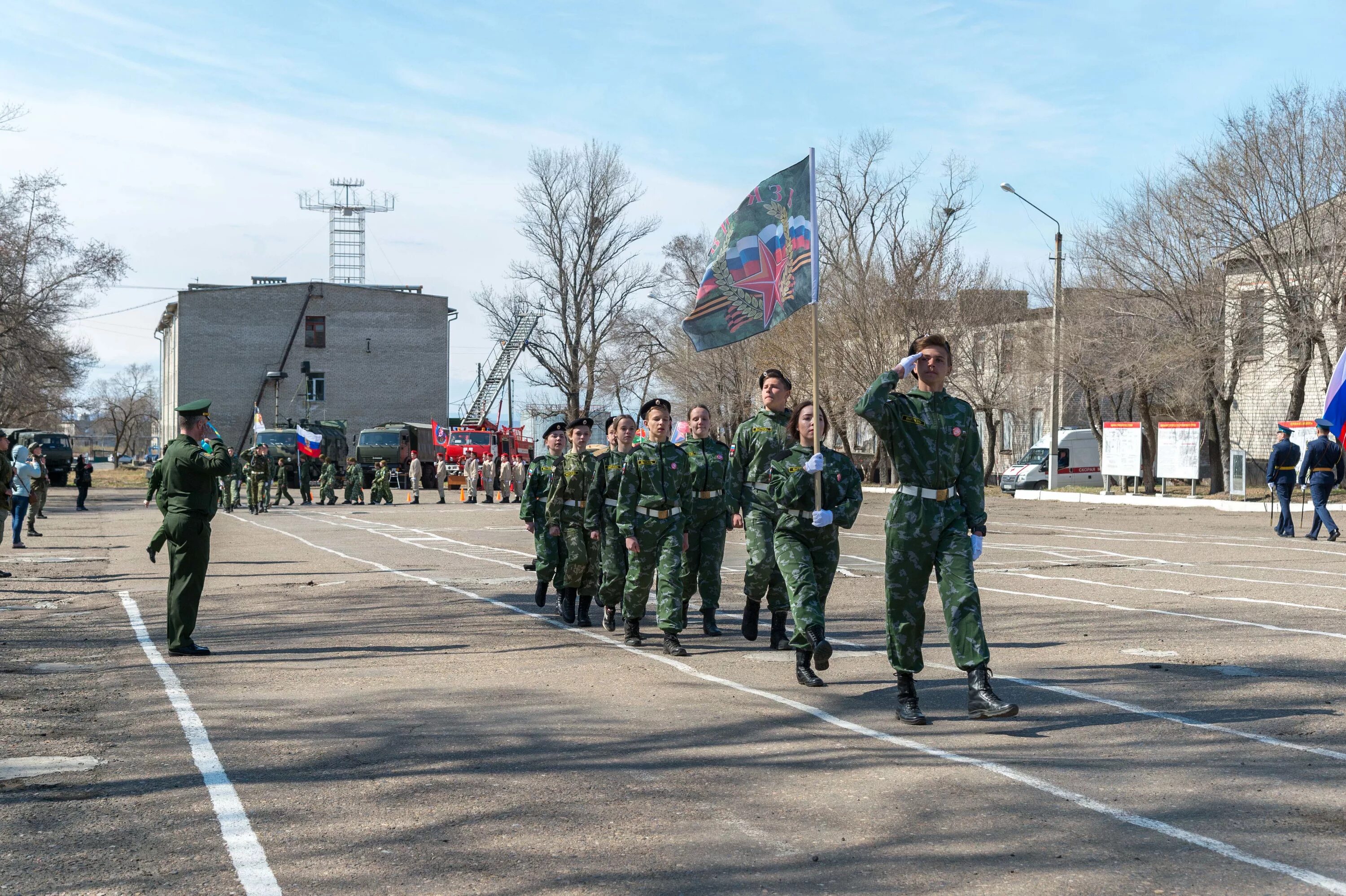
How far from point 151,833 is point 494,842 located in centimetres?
133

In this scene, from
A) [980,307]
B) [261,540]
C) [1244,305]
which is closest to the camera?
[261,540]

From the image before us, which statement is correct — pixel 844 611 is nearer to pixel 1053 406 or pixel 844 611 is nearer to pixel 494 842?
pixel 494 842

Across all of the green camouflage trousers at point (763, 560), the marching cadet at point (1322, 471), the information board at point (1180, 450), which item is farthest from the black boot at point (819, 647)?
the information board at point (1180, 450)

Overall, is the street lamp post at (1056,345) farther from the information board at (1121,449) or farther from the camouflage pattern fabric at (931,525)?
the camouflage pattern fabric at (931,525)

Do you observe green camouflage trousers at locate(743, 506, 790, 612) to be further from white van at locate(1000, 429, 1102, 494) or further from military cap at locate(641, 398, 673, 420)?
white van at locate(1000, 429, 1102, 494)

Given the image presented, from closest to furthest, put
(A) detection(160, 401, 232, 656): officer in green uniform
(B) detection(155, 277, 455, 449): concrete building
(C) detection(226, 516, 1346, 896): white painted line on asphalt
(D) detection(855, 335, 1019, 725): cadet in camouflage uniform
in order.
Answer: (C) detection(226, 516, 1346, 896): white painted line on asphalt < (D) detection(855, 335, 1019, 725): cadet in camouflage uniform < (A) detection(160, 401, 232, 656): officer in green uniform < (B) detection(155, 277, 455, 449): concrete building

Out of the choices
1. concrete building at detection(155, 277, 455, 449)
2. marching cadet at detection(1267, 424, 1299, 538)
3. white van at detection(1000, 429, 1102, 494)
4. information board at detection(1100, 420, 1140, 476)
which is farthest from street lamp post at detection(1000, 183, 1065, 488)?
concrete building at detection(155, 277, 455, 449)

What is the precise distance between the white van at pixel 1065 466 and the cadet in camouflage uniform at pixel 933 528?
3904cm

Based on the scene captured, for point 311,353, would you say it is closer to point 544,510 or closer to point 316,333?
point 316,333

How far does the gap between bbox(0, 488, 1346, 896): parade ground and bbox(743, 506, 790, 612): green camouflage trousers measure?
539 mm

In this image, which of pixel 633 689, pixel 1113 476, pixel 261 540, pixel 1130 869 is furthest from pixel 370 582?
pixel 1113 476

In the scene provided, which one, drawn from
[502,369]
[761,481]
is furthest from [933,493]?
[502,369]

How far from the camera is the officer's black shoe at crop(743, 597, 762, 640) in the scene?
31.2 ft

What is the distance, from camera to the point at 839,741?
6.18 metres
